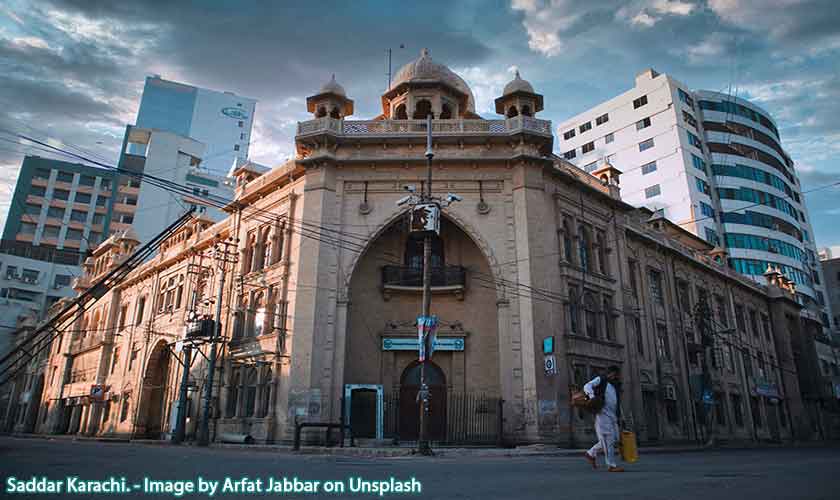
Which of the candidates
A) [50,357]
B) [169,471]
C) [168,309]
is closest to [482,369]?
[169,471]

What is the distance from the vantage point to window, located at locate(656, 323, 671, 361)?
28.2 m

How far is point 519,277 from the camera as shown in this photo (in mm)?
21172

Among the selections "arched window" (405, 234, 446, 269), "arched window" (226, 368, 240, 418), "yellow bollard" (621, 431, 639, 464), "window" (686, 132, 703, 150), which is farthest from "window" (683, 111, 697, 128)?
"yellow bollard" (621, 431, 639, 464)

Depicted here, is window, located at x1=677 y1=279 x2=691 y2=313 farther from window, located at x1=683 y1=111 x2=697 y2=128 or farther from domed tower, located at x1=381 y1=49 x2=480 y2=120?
window, located at x1=683 y1=111 x2=697 y2=128

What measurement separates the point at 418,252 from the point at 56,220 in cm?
6089

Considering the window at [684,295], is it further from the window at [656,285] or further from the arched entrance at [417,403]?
the arched entrance at [417,403]

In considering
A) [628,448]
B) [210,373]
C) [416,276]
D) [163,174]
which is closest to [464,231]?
[416,276]

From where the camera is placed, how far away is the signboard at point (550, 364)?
1965 cm

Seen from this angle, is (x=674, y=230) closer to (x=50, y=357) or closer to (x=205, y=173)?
(x=50, y=357)

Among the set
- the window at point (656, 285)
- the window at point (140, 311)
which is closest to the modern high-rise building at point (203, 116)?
the window at point (140, 311)

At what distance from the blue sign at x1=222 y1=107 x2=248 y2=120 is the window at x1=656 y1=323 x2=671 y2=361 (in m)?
80.0

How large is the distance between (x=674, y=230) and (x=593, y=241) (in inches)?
632

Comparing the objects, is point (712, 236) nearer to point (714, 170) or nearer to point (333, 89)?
point (714, 170)

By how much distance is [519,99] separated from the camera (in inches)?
958
